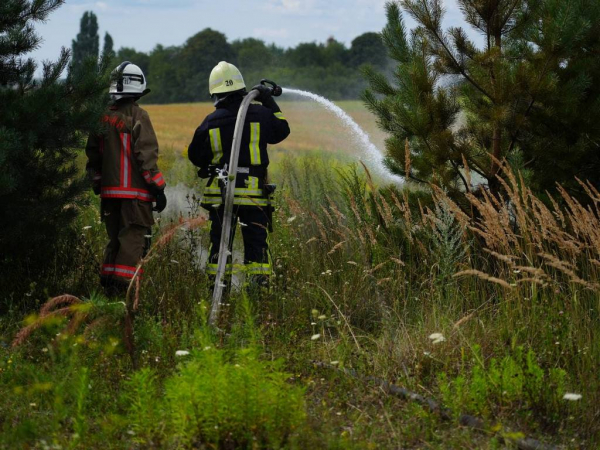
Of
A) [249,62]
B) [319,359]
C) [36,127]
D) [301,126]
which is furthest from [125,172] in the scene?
[249,62]

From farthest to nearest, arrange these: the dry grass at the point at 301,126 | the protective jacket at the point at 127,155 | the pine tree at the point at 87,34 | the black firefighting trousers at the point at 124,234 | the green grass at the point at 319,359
Result: the pine tree at the point at 87,34
the dry grass at the point at 301,126
the black firefighting trousers at the point at 124,234
the protective jacket at the point at 127,155
the green grass at the point at 319,359

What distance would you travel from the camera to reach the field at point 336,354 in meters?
4.27

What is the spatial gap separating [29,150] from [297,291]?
2.22 m

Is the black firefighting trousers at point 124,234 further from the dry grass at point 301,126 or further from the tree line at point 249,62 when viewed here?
the tree line at point 249,62

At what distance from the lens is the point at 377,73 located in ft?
26.8

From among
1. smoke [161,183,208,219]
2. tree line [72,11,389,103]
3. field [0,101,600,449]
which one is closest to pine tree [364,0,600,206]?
field [0,101,600,449]

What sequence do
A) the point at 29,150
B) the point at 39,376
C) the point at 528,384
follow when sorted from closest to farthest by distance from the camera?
the point at 528,384
the point at 39,376
the point at 29,150

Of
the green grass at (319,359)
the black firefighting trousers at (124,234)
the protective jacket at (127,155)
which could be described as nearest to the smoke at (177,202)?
the black firefighting trousers at (124,234)

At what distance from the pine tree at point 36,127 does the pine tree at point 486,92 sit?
246 cm

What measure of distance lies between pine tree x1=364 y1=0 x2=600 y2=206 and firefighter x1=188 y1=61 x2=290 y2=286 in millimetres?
1146

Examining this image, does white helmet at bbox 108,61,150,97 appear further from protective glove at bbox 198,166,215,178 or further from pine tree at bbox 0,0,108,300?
protective glove at bbox 198,166,215,178

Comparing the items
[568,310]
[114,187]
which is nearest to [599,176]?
[568,310]

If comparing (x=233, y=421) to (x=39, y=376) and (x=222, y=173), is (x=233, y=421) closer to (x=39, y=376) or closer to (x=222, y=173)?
(x=39, y=376)

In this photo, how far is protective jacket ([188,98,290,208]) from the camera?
7.12 metres
